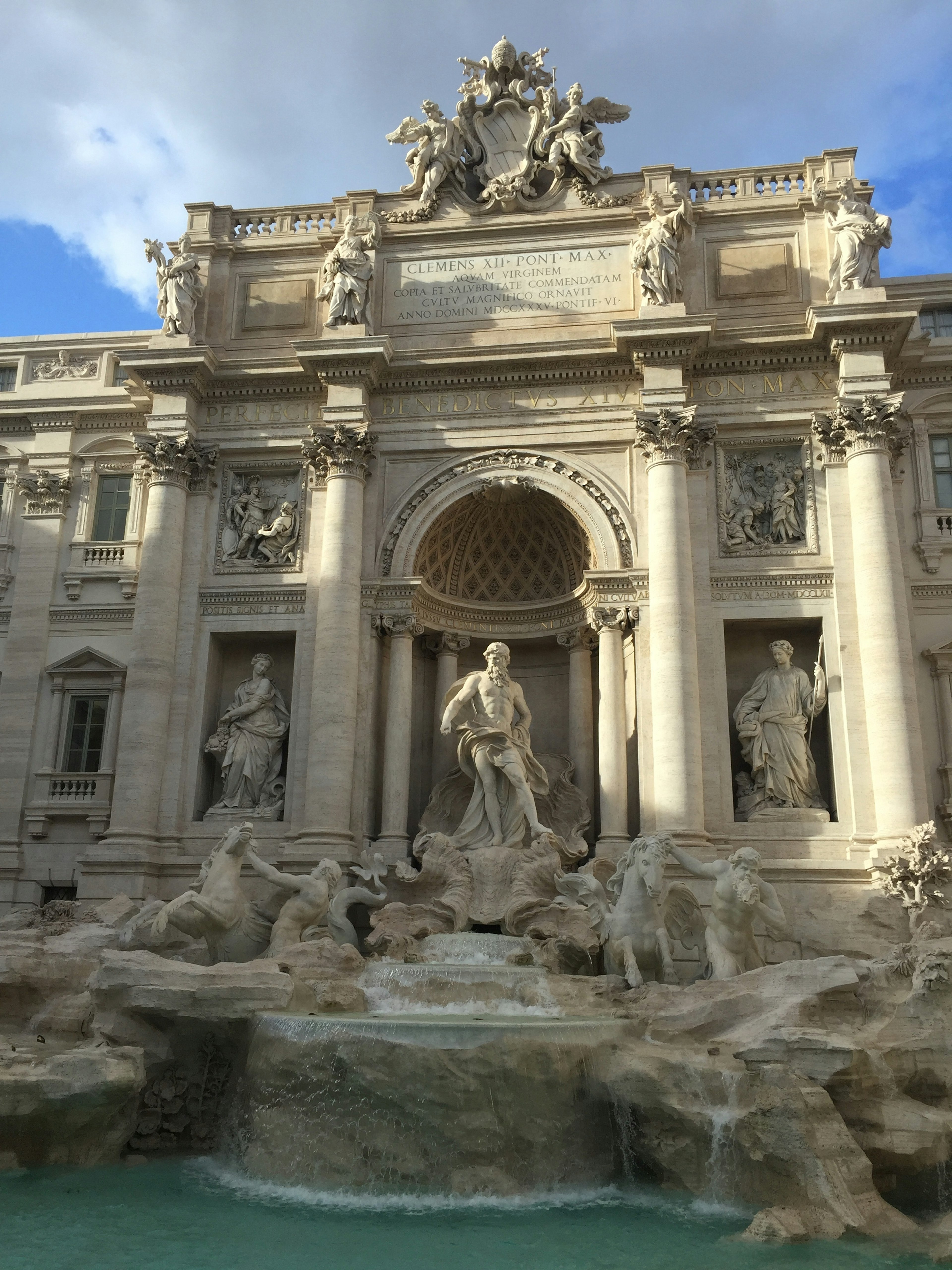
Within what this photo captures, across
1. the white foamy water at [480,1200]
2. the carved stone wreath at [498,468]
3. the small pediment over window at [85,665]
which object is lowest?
the white foamy water at [480,1200]

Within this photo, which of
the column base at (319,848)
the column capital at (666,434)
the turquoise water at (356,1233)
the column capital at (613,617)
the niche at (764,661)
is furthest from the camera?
the column capital at (666,434)

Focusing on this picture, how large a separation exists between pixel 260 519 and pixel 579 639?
6255mm

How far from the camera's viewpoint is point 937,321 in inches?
826

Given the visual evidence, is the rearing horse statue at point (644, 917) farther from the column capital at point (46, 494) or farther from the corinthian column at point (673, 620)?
the column capital at point (46, 494)

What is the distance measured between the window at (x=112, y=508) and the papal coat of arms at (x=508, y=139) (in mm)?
7977

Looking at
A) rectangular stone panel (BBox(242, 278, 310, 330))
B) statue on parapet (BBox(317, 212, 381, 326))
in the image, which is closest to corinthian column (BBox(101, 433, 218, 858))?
rectangular stone panel (BBox(242, 278, 310, 330))

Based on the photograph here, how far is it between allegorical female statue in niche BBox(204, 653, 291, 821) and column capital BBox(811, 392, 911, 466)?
413 inches

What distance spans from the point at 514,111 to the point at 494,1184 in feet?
63.3

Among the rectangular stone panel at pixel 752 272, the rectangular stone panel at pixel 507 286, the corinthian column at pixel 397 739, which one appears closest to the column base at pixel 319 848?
the corinthian column at pixel 397 739

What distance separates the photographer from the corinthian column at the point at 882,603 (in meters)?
17.5

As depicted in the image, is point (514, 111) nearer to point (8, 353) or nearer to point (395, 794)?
point (8, 353)

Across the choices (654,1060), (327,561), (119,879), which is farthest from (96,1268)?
(327,561)

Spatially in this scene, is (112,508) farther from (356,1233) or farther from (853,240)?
(356,1233)

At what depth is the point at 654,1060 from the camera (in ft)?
37.0
